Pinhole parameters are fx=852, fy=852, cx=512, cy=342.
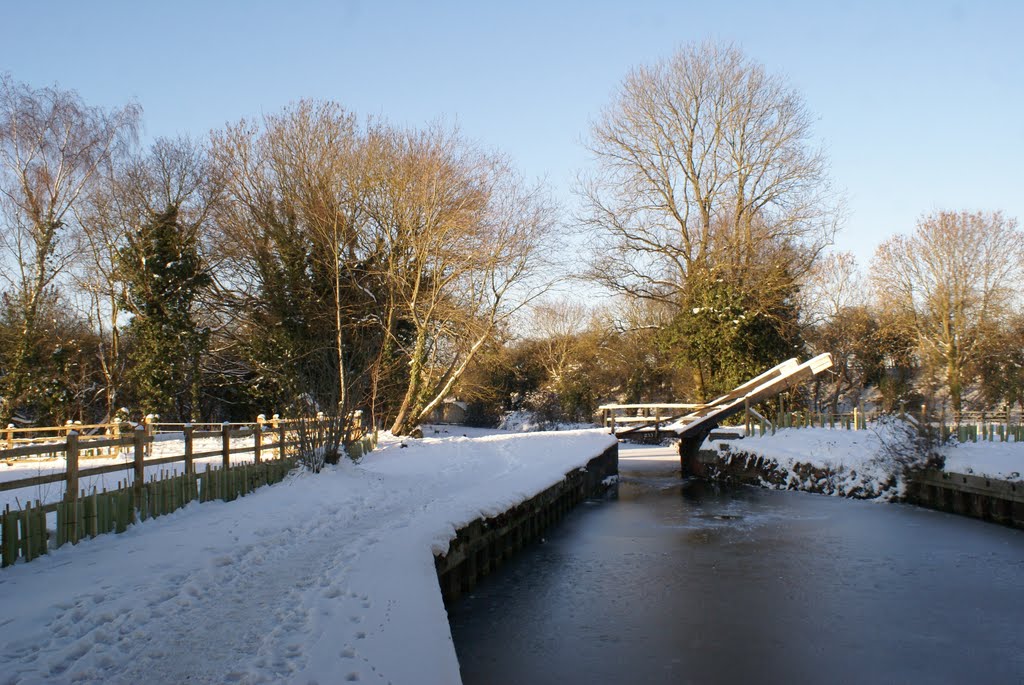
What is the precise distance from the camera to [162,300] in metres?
27.6

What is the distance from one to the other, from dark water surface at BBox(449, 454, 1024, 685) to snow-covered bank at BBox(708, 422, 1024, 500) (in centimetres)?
132

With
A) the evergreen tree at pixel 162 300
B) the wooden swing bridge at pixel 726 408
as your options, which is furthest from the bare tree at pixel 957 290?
the evergreen tree at pixel 162 300

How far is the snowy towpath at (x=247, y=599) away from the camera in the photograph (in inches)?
178

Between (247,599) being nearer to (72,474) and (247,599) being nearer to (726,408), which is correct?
(72,474)

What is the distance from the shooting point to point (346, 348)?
922 inches

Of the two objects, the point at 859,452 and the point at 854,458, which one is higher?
the point at 859,452

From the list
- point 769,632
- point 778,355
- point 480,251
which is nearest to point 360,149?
point 480,251

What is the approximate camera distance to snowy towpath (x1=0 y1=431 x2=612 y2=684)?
4531mm

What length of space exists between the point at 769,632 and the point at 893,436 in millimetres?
10021

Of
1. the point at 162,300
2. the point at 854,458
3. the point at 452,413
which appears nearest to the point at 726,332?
the point at 854,458

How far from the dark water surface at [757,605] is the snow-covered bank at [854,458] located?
4.33ft

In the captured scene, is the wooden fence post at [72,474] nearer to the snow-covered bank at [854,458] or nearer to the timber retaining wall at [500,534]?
the timber retaining wall at [500,534]

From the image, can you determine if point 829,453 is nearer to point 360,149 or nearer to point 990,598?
point 990,598

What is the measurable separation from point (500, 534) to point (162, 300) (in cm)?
2069
